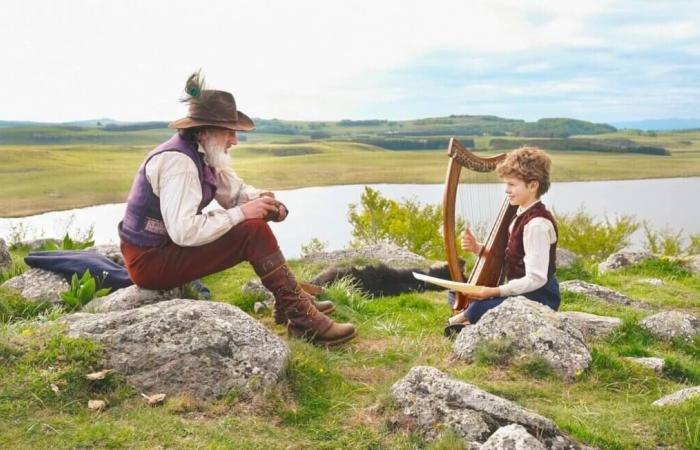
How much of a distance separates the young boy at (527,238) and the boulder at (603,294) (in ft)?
12.0

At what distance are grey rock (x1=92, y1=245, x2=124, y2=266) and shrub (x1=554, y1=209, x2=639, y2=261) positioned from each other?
20003mm

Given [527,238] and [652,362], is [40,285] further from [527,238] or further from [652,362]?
[652,362]

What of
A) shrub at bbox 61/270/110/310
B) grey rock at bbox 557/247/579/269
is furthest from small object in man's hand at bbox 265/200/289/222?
grey rock at bbox 557/247/579/269

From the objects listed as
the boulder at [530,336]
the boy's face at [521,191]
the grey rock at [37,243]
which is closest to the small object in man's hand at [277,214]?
the boulder at [530,336]

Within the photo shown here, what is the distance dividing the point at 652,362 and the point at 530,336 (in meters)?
1.28

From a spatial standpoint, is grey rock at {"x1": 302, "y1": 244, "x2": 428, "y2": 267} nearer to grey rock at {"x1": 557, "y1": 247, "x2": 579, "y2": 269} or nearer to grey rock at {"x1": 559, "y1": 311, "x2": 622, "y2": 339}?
grey rock at {"x1": 557, "y1": 247, "x2": 579, "y2": 269}

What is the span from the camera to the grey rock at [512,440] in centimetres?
417

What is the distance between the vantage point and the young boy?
6.57 meters

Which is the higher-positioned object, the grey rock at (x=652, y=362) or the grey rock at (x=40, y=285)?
the grey rock at (x=40, y=285)

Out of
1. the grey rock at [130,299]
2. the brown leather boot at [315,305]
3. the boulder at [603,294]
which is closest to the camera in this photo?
the grey rock at [130,299]

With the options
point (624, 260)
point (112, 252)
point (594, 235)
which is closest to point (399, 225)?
point (594, 235)

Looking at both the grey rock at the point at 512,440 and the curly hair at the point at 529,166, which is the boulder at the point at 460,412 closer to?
the grey rock at the point at 512,440

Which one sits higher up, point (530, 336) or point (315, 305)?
point (530, 336)

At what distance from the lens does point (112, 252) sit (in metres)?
10.0
